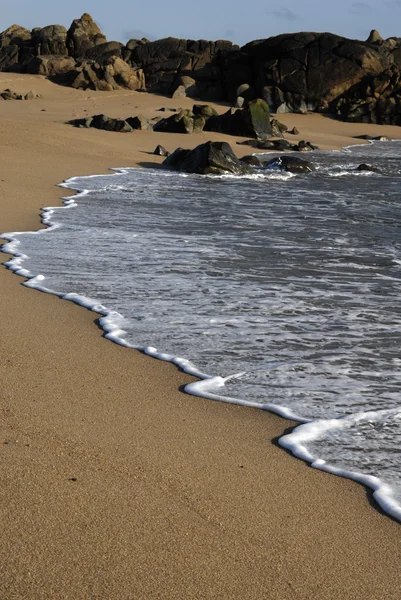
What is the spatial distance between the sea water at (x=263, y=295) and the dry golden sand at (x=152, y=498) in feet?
0.64

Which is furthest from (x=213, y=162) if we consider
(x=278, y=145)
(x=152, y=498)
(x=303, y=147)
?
(x=152, y=498)

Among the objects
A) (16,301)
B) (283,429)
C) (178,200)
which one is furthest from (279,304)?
(178,200)

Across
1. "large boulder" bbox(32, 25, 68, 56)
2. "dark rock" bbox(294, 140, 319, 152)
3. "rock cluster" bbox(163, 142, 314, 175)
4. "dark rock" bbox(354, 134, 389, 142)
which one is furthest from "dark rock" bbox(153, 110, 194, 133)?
"large boulder" bbox(32, 25, 68, 56)

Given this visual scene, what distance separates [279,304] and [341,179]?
1095cm

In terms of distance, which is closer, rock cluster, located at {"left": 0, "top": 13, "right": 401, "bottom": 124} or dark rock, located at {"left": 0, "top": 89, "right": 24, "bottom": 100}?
dark rock, located at {"left": 0, "top": 89, "right": 24, "bottom": 100}

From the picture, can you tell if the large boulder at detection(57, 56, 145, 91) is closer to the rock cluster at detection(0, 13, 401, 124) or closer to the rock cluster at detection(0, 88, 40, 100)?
the rock cluster at detection(0, 13, 401, 124)

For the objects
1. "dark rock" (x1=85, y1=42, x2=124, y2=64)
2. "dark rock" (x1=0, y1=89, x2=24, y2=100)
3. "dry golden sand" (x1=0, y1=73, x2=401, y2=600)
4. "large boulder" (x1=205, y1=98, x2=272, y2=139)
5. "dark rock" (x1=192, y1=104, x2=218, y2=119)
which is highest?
"dark rock" (x1=85, y1=42, x2=124, y2=64)

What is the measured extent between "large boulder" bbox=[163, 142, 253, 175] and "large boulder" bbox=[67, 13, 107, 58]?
89.8 feet

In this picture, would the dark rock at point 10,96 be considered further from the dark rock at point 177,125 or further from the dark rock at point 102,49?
the dark rock at point 102,49

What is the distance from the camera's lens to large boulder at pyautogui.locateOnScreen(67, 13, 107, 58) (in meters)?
42.7

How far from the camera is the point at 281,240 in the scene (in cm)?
891

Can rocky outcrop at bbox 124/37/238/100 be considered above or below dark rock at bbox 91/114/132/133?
above

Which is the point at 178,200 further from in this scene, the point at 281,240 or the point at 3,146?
the point at 3,146

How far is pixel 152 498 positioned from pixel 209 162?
13.7m
